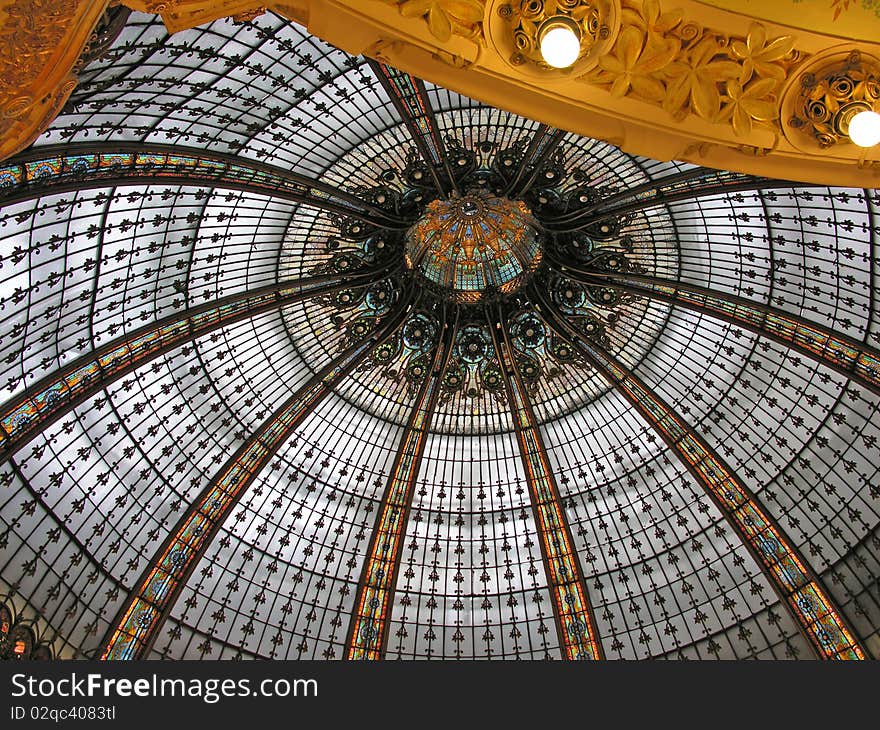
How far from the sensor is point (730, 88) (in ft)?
26.7

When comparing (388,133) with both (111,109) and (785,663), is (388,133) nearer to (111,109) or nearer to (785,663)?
(111,109)

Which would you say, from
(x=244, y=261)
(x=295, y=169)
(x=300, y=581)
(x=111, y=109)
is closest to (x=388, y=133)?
(x=295, y=169)

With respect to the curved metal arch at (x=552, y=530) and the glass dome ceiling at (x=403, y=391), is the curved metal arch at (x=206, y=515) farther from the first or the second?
the curved metal arch at (x=552, y=530)

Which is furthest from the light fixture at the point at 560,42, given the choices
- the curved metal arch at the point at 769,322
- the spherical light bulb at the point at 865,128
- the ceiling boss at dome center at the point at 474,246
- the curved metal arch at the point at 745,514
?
the curved metal arch at the point at 745,514

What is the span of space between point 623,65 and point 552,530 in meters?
14.4

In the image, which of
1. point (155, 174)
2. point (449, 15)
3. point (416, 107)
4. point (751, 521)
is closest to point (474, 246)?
point (416, 107)

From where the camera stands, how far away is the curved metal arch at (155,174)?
1288 centimetres

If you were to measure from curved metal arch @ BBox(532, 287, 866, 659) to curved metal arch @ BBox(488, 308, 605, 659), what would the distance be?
1.81 meters

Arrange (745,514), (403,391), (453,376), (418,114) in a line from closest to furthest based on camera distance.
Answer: (418,114), (745,514), (453,376), (403,391)

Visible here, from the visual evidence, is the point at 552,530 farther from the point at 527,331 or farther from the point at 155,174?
the point at 155,174

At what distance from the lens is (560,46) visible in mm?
7180

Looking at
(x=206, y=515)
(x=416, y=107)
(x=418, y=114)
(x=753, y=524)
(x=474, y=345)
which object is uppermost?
(x=418, y=114)

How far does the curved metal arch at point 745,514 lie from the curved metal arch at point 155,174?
255 inches

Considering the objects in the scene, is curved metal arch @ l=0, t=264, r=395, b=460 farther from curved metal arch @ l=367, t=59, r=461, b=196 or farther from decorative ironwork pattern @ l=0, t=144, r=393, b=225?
curved metal arch @ l=367, t=59, r=461, b=196
